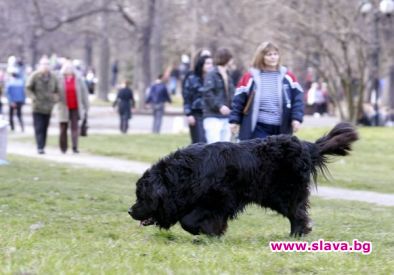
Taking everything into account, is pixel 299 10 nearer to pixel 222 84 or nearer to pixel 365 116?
pixel 365 116

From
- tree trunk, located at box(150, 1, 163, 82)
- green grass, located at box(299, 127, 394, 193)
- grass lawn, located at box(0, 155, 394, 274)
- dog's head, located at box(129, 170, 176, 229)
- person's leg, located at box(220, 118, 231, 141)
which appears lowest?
green grass, located at box(299, 127, 394, 193)

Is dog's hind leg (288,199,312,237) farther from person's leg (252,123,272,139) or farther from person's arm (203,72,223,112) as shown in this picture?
person's arm (203,72,223,112)

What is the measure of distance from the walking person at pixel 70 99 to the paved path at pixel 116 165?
27.0 inches

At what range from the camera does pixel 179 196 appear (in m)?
7.65

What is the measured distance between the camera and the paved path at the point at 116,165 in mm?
12867

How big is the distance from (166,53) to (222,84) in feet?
Result: 139

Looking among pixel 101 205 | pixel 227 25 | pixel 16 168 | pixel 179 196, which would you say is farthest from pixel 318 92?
pixel 179 196

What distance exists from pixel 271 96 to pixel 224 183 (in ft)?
7.85

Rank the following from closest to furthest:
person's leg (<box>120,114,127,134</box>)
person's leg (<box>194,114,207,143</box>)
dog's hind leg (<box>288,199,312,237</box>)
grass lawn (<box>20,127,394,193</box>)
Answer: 1. dog's hind leg (<box>288,199,312,237</box>)
2. person's leg (<box>194,114,207,143</box>)
3. grass lawn (<box>20,127,394,193</box>)
4. person's leg (<box>120,114,127,134</box>)

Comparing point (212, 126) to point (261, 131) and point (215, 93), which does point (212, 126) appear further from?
point (261, 131)

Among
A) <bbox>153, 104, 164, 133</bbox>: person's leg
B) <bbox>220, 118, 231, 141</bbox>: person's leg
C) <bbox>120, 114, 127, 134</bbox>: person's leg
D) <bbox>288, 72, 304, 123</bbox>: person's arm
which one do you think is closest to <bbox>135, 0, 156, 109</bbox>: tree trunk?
<bbox>120, 114, 127, 134</bbox>: person's leg

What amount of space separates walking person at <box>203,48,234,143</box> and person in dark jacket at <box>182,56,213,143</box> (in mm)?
859

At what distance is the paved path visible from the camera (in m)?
12.9

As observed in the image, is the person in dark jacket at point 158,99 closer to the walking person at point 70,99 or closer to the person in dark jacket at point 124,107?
the person in dark jacket at point 124,107
